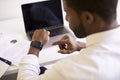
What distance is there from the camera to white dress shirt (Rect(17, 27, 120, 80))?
30.5 inches

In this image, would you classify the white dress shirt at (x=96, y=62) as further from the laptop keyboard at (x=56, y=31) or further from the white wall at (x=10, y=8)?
the white wall at (x=10, y=8)

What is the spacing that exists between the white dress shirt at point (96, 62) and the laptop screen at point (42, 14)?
0.63 m

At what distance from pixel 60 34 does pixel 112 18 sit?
1.98 feet

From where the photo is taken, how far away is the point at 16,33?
4.85ft

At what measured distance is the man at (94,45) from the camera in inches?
30.8

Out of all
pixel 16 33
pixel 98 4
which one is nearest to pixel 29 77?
pixel 98 4

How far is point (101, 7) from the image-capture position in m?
0.83

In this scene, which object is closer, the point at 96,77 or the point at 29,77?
the point at 96,77

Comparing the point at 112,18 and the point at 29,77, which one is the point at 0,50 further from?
the point at 112,18

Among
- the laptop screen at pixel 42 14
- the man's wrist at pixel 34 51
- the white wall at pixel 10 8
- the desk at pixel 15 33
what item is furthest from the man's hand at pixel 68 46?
the white wall at pixel 10 8

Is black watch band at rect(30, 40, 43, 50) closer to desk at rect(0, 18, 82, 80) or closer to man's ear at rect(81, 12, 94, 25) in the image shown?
desk at rect(0, 18, 82, 80)

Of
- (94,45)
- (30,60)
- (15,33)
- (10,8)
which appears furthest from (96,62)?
(10,8)

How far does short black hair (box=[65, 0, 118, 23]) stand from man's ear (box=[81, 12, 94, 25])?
2 cm

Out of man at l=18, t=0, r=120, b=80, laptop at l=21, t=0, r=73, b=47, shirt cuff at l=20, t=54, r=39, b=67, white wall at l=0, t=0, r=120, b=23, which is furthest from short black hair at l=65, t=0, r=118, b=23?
white wall at l=0, t=0, r=120, b=23
